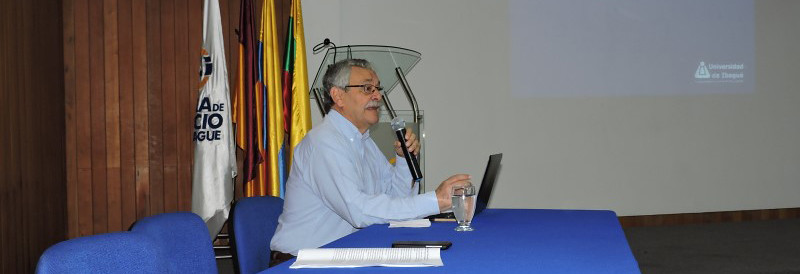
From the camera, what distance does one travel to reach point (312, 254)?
6.16ft

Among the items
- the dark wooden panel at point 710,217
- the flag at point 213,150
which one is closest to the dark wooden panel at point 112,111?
the flag at point 213,150

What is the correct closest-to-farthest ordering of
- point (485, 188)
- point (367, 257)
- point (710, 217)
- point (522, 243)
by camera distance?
1. point (367, 257)
2. point (522, 243)
3. point (485, 188)
4. point (710, 217)

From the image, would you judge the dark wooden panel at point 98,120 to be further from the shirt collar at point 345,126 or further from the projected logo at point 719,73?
the projected logo at point 719,73

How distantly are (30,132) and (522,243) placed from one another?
3685 mm

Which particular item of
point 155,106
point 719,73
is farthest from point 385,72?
point 719,73

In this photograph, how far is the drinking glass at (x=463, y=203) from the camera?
242 cm

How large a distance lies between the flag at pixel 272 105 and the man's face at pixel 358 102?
8.01ft

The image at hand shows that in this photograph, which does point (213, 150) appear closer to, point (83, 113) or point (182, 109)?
point (182, 109)

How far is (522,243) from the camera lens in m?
2.18

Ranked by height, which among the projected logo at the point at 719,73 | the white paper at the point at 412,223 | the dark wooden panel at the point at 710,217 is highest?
the projected logo at the point at 719,73

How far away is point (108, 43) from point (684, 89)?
15.4ft

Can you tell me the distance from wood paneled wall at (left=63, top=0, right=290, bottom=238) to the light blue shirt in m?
3.23

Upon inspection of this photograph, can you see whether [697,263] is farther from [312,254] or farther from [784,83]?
[312,254]

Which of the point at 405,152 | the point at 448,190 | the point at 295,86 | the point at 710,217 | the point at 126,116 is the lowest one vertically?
the point at 710,217
